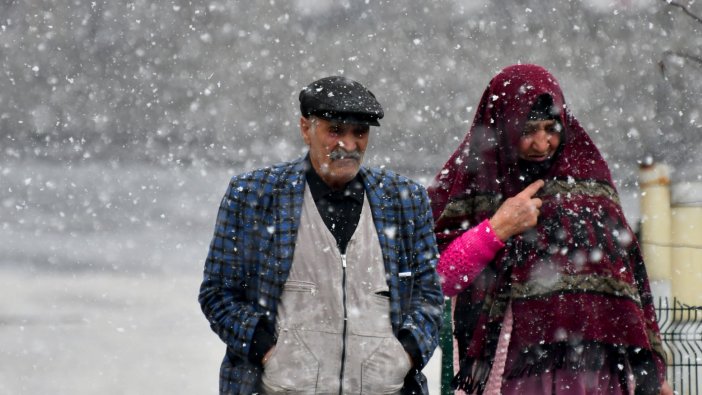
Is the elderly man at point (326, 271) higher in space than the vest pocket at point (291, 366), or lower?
higher

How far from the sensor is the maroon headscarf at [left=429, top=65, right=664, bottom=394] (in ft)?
11.9

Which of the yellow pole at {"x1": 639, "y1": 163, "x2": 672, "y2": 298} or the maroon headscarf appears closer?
the maroon headscarf

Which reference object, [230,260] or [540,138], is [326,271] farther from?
[540,138]

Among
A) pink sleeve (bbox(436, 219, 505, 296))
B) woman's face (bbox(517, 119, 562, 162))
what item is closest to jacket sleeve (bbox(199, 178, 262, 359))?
pink sleeve (bbox(436, 219, 505, 296))

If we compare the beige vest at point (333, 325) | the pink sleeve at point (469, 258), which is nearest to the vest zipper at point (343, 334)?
the beige vest at point (333, 325)

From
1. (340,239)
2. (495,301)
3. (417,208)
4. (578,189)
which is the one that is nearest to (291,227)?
(340,239)

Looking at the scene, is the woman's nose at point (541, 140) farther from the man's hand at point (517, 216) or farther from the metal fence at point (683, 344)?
the metal fence at point (683, 344)

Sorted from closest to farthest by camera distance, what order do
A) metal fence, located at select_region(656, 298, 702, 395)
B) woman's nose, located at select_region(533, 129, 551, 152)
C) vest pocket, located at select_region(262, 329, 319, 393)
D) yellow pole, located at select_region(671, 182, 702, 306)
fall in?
vest pocket, located at select_region(262, 329, 319, 393) < woman's nose, located at select_region(533, 129, 551, 152) < metal fence, located at select_region(656, 298, 702, 395) < yellow pole, located at select_region(671, 182, 702, 306)

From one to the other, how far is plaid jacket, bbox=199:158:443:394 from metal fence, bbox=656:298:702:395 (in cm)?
959

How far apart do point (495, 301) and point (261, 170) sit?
1169mm

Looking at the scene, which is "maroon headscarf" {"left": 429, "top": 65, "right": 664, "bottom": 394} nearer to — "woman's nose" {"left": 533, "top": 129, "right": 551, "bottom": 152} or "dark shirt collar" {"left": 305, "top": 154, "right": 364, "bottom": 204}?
"woman's nose" {"left": 533, "top": 129, "right": 551, "bottom": 152}

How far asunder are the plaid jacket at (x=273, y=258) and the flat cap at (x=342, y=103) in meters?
0.20

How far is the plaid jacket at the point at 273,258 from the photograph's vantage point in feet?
9.71

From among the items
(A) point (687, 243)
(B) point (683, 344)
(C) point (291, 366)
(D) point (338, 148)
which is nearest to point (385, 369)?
(C) point (291, 366)
